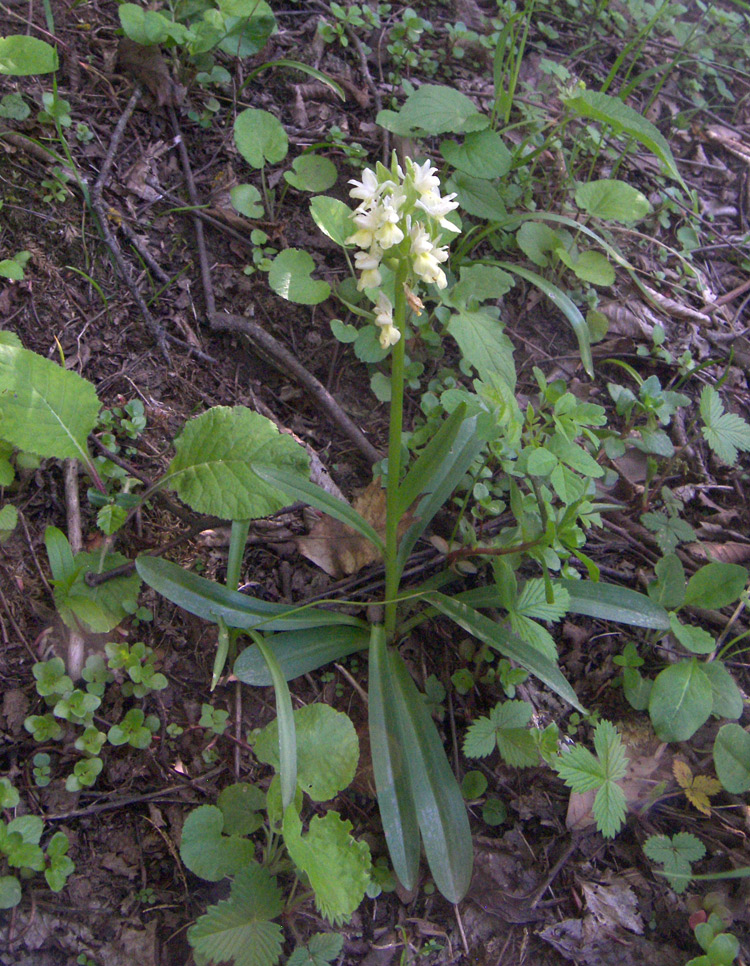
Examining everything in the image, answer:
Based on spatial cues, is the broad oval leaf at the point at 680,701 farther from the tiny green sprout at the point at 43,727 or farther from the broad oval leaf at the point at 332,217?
the broad oval leaf at the point at 332,217

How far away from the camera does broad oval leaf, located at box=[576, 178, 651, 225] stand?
2551mm

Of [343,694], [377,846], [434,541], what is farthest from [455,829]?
[434,541]

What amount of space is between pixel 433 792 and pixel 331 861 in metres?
0.35

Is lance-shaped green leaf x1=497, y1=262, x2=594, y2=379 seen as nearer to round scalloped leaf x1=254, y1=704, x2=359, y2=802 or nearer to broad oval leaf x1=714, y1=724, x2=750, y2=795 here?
broad oval leaf x1=714, y1=724, x2=750, y2=795

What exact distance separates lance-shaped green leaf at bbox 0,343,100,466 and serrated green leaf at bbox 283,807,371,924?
3.90 feet

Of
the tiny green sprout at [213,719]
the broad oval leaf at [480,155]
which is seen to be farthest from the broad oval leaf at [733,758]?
the broad oval leaf at [480,155]

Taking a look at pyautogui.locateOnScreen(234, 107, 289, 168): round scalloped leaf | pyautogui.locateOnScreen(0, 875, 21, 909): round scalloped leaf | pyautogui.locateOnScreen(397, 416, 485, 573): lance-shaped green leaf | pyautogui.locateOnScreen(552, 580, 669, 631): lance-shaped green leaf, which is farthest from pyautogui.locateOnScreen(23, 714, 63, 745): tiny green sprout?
pyautogui.locateOnScreen(234, 107, 289, 168): round scalloped leaf

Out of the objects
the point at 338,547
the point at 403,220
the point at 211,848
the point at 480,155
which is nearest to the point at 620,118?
the point at 480,155

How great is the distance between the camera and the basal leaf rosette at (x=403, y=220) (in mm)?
1413

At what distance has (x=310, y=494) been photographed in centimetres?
183

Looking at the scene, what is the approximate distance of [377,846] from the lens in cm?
174

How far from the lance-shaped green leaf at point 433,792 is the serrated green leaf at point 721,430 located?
131 cm

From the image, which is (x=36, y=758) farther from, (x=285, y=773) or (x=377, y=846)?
(x=377, y=846)

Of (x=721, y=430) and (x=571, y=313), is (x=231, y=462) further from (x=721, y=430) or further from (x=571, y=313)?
(x=721, y=430)
